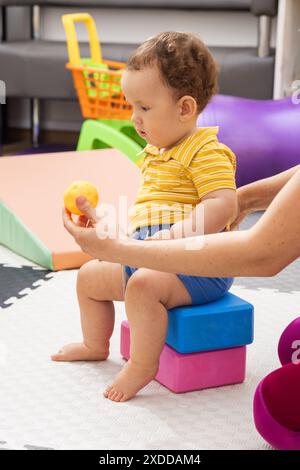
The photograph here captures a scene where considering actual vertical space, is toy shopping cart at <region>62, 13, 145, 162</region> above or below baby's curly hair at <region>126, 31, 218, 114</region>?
below

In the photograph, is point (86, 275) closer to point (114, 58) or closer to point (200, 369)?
point (200, 369)

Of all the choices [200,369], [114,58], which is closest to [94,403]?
[200,369]

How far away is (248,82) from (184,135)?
137cm

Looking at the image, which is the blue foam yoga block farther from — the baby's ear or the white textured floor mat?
the baby's ear

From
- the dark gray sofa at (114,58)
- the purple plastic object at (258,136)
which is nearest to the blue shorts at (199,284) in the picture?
the purple plastic object at (258,136)

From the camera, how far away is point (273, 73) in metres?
2.47

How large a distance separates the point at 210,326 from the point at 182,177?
0.22m

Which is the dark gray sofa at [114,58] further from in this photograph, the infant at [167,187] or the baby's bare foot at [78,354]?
the baby's bare foot at [78,354]

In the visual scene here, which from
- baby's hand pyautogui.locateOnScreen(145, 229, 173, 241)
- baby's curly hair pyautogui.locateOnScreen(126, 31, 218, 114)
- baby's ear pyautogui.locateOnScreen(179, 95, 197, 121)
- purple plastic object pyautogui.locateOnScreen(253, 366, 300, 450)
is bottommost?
purple plastic object pyautogui.locateOnScreen(253, 366, 300, 450)

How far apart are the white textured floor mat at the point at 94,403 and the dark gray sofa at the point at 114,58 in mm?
1223

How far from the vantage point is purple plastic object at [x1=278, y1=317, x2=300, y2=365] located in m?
1.17

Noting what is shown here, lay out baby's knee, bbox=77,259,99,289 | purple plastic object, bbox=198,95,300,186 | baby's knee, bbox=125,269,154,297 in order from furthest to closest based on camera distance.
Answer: purple plastic object, bbox=198,95,300,186 → baby's knee, bbox=77,259,99,289 → baby's knee, bbox=125,269,154,297

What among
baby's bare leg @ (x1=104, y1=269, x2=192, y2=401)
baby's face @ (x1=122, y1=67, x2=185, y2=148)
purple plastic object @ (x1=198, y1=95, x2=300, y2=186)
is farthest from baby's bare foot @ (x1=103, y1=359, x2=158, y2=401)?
purple plastic object @ (x1=198, y1=95, x2=300, y2=186)
